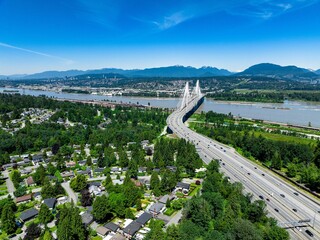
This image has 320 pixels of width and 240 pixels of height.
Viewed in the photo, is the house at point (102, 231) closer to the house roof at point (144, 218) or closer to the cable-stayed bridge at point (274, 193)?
the house roof at point (144, 218)

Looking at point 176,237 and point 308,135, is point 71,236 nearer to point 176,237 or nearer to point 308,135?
point 176,237

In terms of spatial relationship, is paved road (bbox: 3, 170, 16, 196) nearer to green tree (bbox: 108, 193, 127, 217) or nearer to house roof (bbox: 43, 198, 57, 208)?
house roof (bbox: 43, 198, 57, 208)

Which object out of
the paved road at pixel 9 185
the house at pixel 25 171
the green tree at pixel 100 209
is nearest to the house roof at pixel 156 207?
the green tree at pixel 100 209

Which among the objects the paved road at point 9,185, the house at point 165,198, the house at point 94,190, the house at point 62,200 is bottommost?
the paved road at point 9,185

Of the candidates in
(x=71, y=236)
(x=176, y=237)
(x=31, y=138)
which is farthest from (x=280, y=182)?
(x=31, y=138)

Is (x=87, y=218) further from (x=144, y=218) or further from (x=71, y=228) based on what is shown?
(x=144, y=218)

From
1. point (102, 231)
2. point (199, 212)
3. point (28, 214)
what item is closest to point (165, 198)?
point (199, 212)
